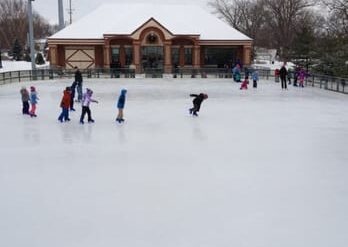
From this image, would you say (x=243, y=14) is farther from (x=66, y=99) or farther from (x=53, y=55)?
(x=66, y=99)

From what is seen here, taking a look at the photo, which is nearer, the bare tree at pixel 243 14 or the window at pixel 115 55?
the window at pixel 115 55

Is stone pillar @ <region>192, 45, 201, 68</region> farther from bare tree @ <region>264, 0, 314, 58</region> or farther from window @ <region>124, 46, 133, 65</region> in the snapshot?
bare tree @ <region>264, 0, 314, 58</region>

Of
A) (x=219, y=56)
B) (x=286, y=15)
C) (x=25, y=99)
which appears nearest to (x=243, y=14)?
(x=286, y=15)

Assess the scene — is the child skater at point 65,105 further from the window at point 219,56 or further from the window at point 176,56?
the window at point 219,56

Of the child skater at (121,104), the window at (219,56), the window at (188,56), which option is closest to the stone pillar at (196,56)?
the window at (188,56)

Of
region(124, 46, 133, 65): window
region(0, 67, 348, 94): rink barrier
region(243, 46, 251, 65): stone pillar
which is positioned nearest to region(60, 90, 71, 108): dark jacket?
region(0, 67, 348, 94): rink barrier

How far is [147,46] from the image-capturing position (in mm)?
36500

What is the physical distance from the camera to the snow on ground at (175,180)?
5430mm

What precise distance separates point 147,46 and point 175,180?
30.0 meters

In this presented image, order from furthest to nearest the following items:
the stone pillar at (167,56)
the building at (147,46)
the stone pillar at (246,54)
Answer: the stone pillar at (246,54)
the stone pillar at (167,56)
the building at (147,46)

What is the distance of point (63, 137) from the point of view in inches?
443

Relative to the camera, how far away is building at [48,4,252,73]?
3591cm

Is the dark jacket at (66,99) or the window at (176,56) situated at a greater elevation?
the window at (176,56)

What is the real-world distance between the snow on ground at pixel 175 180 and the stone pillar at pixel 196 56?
22.2m
